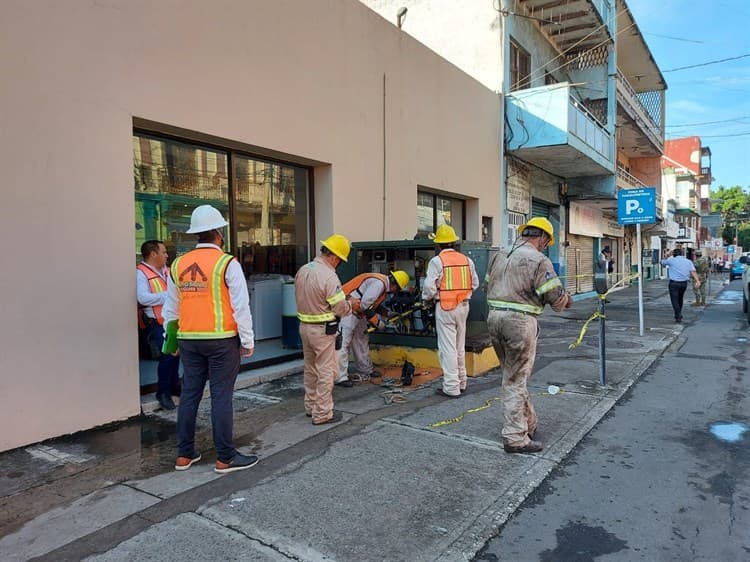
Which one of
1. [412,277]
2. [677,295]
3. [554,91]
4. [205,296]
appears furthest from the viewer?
[677,295]

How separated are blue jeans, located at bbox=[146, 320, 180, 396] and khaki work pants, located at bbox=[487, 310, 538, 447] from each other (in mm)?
3128

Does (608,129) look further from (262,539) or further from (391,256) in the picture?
(262,539)

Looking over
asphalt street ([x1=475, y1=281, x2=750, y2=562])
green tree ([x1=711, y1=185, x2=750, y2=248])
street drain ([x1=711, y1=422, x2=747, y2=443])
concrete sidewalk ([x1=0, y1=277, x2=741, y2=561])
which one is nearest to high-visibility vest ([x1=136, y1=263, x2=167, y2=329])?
concrete sidewalk ([x1=0, y1=277, x2=741, y2=561])

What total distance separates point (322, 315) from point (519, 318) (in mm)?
1696

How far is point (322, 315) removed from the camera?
4781mm

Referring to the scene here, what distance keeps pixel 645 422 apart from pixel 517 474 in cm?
210

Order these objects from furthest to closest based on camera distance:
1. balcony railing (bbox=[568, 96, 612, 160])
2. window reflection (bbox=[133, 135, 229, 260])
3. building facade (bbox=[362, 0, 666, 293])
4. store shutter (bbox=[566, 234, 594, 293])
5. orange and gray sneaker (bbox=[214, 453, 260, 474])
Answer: store shutter (bbox=[566, 234, 594, 293])
building facade (bbox=[362, 0, 666, 293])
balcony railing (bbox=[568, 96, 612, 160])
window reflection (bbox=[133, 135, 229, 260])
orange and gray sneaker (bbox=[214, 453, 260, 474])

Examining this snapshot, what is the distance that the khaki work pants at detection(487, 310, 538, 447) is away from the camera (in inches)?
169

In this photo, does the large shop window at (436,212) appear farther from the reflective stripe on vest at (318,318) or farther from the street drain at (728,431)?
the street drain at (728,431)

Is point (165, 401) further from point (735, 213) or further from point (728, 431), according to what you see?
point (735, 213)

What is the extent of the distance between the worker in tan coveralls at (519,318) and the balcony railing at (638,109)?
14761 millimetres

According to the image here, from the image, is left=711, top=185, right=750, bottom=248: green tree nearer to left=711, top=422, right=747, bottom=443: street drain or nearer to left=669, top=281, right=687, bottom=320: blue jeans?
left=669, top=281, right=687, bottom=320: blue jeans

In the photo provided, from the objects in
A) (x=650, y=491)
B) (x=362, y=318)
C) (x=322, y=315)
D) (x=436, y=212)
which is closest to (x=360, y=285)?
(x=362, y=318)

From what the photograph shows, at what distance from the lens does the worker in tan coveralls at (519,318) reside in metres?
4.27
